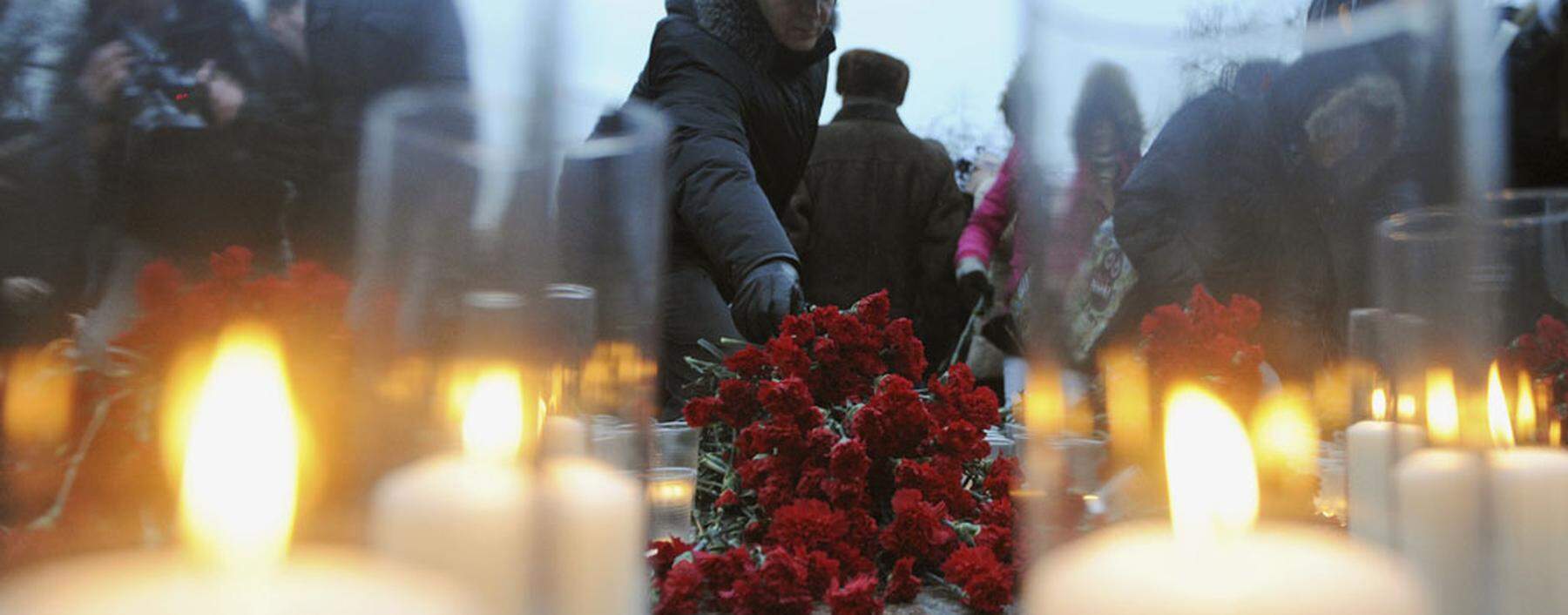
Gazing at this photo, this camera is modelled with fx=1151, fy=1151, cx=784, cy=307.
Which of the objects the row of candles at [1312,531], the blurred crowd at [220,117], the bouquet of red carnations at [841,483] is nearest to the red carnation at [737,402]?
the bouquet of red carnations at [841,483]

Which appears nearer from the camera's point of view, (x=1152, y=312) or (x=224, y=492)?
(x=224, y=492)

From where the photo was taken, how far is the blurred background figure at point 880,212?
254cm

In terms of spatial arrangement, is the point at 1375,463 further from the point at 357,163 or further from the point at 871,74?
the point at 871,74

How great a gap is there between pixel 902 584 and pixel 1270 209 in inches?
26.5

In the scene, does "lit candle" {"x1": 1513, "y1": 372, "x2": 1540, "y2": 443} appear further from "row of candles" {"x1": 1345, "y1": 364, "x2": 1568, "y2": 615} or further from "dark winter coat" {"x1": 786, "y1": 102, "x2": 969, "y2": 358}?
"dark winter coat" {"x1": 786, "y1": 102, "x2": 969, "y2": 358}

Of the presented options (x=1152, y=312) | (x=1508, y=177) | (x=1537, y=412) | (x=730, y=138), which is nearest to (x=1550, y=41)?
(x=1508, y=177)

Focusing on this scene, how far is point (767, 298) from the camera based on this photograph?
5.23 feet

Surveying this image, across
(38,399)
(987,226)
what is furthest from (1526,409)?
(987,226)

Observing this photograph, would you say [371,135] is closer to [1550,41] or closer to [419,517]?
[419,517]

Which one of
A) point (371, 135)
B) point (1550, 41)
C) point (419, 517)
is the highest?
point (1550, 41)

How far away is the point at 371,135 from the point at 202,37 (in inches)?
2.0

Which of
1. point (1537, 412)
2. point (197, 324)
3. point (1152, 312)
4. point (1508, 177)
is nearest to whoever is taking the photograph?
point (197, 324)

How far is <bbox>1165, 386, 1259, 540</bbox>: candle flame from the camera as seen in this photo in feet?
1.19

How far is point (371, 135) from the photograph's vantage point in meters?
0.30
